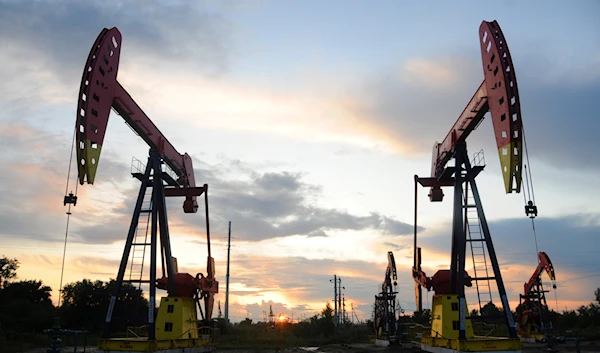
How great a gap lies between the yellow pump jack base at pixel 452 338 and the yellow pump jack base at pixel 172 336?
907 cm

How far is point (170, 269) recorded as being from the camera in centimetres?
1853

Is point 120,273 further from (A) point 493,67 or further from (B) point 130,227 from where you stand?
(A) point 493,67

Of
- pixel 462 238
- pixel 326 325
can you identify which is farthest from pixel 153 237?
pixel 326 325

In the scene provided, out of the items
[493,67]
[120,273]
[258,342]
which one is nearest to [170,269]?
[120,273]

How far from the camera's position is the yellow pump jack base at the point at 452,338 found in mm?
14625

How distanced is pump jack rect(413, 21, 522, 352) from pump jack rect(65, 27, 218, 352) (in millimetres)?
9354

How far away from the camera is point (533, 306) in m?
31.6

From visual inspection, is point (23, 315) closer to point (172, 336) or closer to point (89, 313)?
point (89, 313)

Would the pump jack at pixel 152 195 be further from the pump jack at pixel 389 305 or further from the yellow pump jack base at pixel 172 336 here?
the pump jack at pixel 389 305

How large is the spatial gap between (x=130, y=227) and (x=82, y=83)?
5.47 m

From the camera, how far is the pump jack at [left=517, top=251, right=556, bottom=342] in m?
30.3

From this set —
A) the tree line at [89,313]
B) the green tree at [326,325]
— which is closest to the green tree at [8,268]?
the tree line at [89,313]

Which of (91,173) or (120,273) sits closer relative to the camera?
(91,173)

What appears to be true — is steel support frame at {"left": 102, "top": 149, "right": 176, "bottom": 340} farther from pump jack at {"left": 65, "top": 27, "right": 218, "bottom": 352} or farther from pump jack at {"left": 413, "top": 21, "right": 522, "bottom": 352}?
pump jack at {"left": 413, "top": 21, "right": 522, "bottom": 352}
